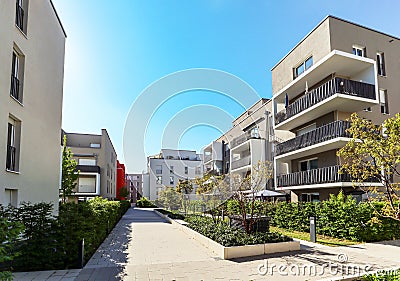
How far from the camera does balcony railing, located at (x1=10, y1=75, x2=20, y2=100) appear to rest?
427 inches

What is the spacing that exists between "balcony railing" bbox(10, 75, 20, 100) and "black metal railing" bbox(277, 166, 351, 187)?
1539cm

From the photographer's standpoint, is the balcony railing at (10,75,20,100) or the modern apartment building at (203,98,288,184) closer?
the balcony railing at (10,75,20,100)

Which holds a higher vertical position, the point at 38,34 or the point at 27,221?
the point at 38,34

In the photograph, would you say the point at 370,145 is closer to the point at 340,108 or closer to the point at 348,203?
the point at 348,203

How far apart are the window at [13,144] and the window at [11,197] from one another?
2.56 ft

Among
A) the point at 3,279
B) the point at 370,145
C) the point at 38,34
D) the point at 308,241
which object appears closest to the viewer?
the point at 3,279

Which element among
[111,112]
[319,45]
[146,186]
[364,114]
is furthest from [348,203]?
[146,186]

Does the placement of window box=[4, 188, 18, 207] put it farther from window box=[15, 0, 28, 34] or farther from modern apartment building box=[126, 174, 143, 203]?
modern apartment building box=[126, 174, 143, 203]

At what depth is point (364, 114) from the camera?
59.7ft

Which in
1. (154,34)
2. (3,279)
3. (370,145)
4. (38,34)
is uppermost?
(154,34)

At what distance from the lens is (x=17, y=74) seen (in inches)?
452

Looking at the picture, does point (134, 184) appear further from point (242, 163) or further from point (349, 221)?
point (349, 221)

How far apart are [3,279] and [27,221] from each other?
15.1 feet

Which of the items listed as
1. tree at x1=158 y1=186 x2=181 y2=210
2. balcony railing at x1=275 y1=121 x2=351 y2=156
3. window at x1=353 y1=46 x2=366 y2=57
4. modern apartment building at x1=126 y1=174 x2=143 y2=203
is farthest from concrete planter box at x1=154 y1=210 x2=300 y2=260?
modern apartment building at x1=126 y1=174 x2=143 y2=203
